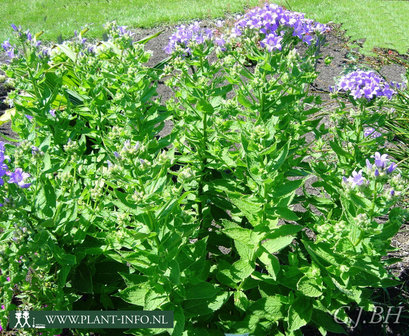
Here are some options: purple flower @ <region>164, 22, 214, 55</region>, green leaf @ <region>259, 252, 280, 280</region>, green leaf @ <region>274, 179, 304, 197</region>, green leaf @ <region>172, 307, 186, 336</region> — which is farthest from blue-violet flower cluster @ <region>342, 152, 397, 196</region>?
purple flower @ <region>164, 22, 214, 55</region>

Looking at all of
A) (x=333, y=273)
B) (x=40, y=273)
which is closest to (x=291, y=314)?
(x=333, y=273)

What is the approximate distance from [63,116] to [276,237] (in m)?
1.51

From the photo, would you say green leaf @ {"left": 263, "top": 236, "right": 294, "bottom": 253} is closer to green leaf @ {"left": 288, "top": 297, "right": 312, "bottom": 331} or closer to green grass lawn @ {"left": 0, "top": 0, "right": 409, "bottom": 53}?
green leaf @ {"left": 288, "top": 297, "right": 312, "bottom": 331}

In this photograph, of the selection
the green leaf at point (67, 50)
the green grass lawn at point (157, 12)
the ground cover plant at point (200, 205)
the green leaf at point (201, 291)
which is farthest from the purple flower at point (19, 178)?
the green grass lawn at point (157, 12)

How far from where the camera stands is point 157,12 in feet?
25.8

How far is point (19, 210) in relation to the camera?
73.9 inches

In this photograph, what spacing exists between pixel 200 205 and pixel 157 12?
20.4ft

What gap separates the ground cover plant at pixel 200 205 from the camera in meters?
1.88

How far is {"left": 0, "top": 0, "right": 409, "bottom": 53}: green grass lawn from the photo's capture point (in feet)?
19.0

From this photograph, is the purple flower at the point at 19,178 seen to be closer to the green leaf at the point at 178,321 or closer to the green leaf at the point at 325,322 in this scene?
the green leaf at the point at 178,321

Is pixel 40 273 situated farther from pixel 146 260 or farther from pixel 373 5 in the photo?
pixel 373 5

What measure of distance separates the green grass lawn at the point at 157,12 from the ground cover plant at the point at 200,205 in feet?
11.4

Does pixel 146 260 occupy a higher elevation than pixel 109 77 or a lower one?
lower

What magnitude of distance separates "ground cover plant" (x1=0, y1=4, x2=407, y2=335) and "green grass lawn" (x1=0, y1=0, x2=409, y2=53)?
3.47 m
